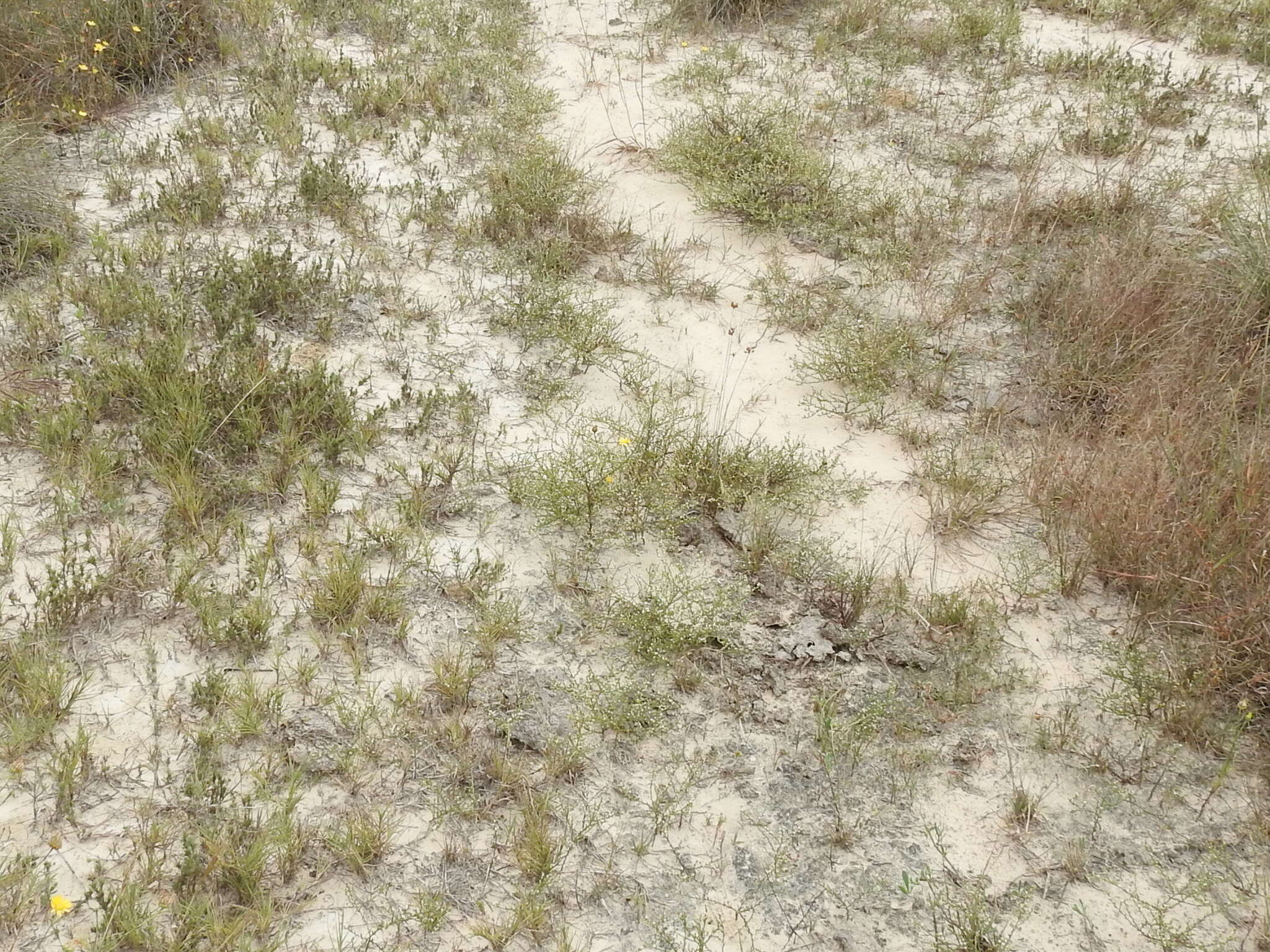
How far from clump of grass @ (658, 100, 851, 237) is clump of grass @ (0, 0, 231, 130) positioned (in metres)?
3.61

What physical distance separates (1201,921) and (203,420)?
4.10 meters

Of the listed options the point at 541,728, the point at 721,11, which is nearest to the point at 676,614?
the point at 541,728

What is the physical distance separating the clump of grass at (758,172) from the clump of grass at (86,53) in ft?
11.8

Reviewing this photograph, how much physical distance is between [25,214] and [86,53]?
2023 mm

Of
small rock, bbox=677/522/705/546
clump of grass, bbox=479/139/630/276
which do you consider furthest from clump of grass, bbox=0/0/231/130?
small rock, bbox=677/522/705/546

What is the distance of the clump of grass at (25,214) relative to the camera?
5.45 meters

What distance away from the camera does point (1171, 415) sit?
4.51 m

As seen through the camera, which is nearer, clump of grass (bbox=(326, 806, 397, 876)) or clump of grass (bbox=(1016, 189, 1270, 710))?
clump of grass (bbox=(326, 806, 397, 876))

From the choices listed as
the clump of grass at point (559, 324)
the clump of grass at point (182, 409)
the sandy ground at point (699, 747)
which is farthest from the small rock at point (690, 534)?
the clump of grass at point (182, 409)

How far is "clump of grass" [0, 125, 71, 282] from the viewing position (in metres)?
5.45

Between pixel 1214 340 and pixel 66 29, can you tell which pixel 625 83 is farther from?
pixel 1214 340

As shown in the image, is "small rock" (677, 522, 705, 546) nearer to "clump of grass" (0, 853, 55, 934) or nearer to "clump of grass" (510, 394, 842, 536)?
"clump of grass" (510, 394, 842, 536)

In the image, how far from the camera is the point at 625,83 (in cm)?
795

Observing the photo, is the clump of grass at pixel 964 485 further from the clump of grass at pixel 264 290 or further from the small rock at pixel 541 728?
the clump of grass at pixel 264 290
